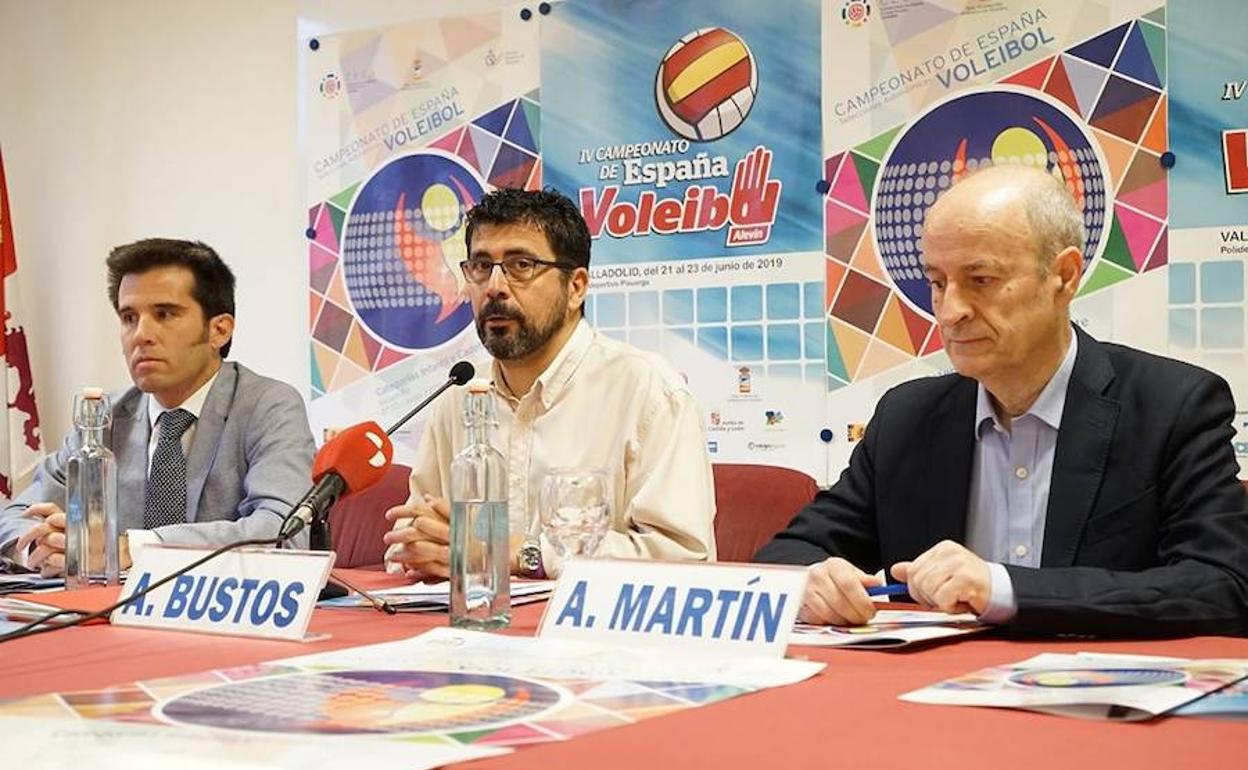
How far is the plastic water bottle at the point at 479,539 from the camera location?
65.2 inches

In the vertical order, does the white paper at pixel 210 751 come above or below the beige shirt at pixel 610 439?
below

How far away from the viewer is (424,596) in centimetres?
202

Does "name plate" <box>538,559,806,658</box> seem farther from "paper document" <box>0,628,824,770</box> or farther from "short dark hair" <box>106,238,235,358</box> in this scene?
"short dark hair" <box>106,238,235,358</box>

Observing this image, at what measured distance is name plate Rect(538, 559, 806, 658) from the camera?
4.61 feet

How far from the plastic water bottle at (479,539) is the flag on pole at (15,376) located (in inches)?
154

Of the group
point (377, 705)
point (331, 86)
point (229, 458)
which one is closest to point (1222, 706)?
point (377, 705)

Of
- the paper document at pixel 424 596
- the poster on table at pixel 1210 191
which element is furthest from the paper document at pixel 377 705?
the poster on table at pixel 1210 191

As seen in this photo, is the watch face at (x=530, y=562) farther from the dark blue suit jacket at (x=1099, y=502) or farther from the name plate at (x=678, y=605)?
the name plate at (x=678, y=605)

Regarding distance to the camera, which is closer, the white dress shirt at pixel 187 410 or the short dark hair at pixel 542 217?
the short dark hair at pixel 542 217

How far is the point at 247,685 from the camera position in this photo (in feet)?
4.11

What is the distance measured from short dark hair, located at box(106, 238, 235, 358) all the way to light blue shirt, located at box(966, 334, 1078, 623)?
1888 mm

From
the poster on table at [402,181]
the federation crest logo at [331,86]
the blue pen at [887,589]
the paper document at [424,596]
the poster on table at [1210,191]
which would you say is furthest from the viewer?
the federation crest logo at [331,86]

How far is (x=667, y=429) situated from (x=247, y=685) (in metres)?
1.53

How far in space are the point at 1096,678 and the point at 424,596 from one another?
3.49 ft
